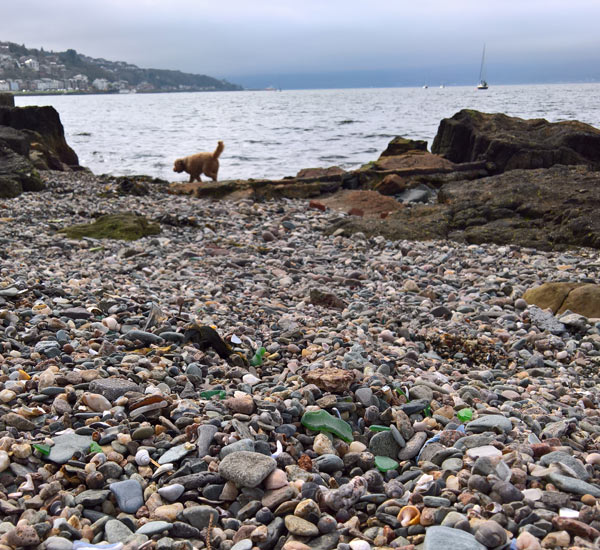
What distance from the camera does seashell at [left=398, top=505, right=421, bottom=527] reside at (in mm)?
1938

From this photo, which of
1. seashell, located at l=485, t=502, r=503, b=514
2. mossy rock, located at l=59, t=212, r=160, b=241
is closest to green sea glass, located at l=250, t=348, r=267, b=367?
seashell, located at l=485, t=502, r=503, b=514

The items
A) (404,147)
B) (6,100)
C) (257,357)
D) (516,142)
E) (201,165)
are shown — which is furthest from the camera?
(6,100)

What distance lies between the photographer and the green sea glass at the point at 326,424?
2549mm

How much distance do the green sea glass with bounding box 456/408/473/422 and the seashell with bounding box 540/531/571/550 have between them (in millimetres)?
1031

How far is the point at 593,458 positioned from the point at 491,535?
2.95 feet

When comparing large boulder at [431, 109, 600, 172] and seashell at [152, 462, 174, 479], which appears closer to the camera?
seashell at [152, 462, 174, 479]

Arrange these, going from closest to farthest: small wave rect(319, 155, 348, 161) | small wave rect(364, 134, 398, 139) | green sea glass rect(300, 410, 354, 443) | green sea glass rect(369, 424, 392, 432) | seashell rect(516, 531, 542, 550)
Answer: seashell rect(516, 531, 542, 550), green sea glass rect(300, 410, 354, 443), green sea glass rect(369, 424, 392, 432), small wave rect(319, 155, 348, 161), small wave rect(364, 134, 398, 139)

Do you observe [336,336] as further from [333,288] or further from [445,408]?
[333,288]

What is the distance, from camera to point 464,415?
9.30 feet

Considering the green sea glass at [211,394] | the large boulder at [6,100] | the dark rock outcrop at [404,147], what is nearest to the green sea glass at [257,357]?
the green sea glass at [211,394]

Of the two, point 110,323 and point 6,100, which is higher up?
point 6,100

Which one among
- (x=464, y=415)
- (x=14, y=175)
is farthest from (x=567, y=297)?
(x=14, y=175)

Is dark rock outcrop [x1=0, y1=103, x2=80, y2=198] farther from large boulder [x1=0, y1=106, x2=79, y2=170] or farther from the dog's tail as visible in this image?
the dog's tail

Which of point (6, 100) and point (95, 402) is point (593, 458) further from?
point (6, 100)
